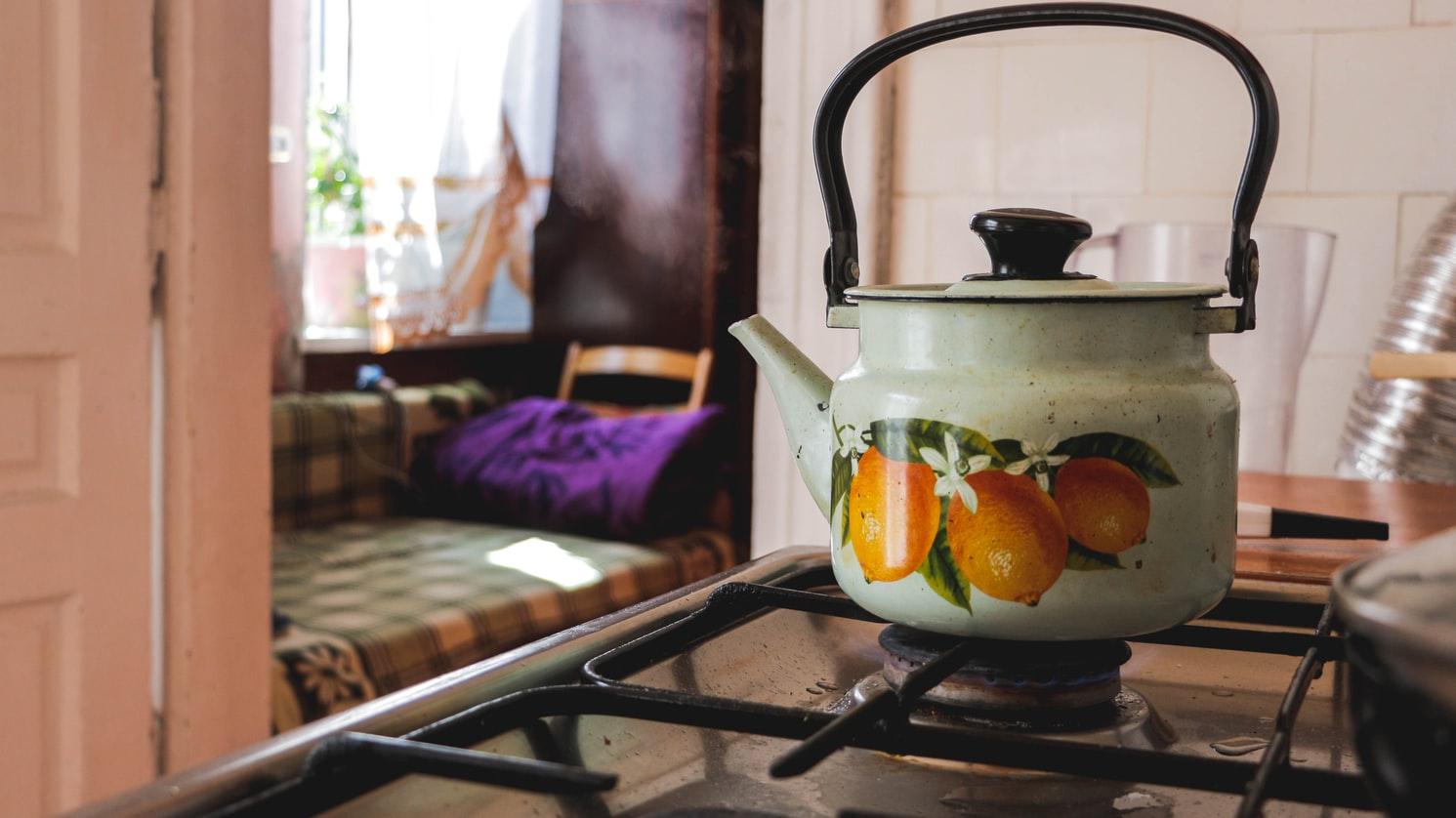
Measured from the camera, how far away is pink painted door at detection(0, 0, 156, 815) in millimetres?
1527

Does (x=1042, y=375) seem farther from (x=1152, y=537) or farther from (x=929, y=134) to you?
(x=929, y=134)

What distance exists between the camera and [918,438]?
1.56 feet

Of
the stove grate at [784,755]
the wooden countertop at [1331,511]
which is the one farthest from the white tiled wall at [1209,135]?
the stove grate at [784,755]

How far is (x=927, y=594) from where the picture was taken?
48 cm

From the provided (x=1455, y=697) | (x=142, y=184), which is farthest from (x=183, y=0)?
(x=1455, y=697)

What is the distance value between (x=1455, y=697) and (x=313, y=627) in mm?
2236

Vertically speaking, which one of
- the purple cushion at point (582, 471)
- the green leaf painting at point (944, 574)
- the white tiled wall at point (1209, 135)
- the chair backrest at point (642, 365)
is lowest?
the purple cushion at point (582, 471)

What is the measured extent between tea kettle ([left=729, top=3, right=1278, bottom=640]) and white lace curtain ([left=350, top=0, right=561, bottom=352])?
3055mm

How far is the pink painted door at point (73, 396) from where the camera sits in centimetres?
153

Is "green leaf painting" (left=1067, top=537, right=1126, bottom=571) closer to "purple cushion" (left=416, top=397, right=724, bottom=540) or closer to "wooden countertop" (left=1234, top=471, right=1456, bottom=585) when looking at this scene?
"wooden countertop" (left=1234, top=471, right=1456, bottom=585)

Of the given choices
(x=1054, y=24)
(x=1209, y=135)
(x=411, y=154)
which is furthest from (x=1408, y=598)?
(x=411, y=154)

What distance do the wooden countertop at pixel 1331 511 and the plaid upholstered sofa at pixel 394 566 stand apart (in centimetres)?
152

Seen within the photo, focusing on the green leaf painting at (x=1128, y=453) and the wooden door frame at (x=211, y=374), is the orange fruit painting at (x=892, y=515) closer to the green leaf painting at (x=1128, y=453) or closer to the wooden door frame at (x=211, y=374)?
the green leaf painting at (x=1128, y=453)

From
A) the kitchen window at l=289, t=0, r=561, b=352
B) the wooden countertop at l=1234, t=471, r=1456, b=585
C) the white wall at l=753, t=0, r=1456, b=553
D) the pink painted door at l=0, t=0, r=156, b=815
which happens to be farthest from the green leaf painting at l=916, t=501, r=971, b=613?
the kitchen window at l=289, t=0, r=561, b=352
